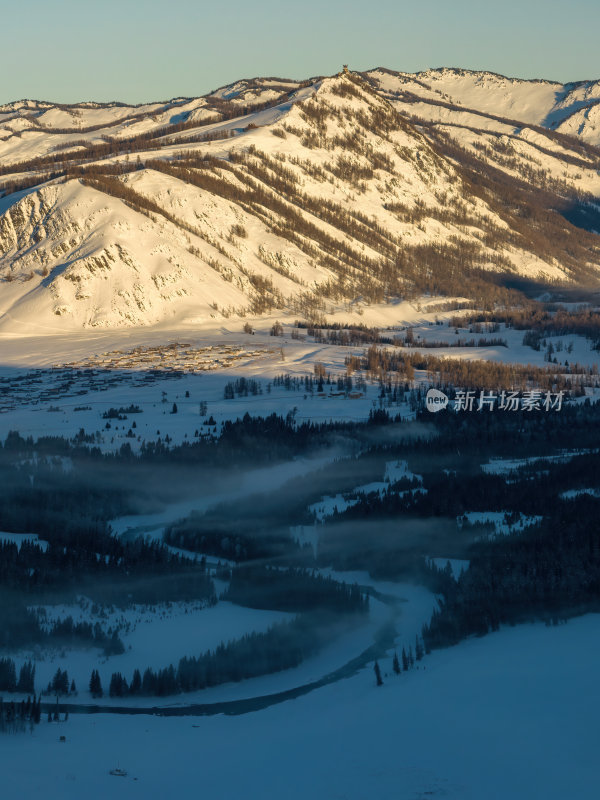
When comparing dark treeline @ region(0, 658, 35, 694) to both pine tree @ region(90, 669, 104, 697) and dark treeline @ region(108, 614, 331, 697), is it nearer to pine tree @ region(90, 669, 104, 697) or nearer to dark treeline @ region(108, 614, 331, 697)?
pine tree @ region(90, 669, 104, 697)

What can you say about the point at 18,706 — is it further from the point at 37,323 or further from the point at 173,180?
the point at 173,180

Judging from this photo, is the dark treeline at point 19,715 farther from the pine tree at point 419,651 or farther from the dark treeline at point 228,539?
the dark treeline at point 228,539

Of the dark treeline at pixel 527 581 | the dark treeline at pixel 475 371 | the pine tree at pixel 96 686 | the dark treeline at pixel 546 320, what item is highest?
the dark treeline at pixel 546 320

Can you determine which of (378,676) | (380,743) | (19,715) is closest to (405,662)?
(378,676)

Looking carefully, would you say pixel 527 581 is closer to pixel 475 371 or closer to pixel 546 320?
pixel 475 371

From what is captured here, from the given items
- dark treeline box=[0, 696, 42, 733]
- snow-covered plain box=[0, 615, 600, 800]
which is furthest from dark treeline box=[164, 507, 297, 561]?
dark treeline box=[0, 696, 42, 733]

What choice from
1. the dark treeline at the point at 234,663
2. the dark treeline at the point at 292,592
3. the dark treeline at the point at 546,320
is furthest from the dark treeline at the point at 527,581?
the dark treeline at the point at 546,320
